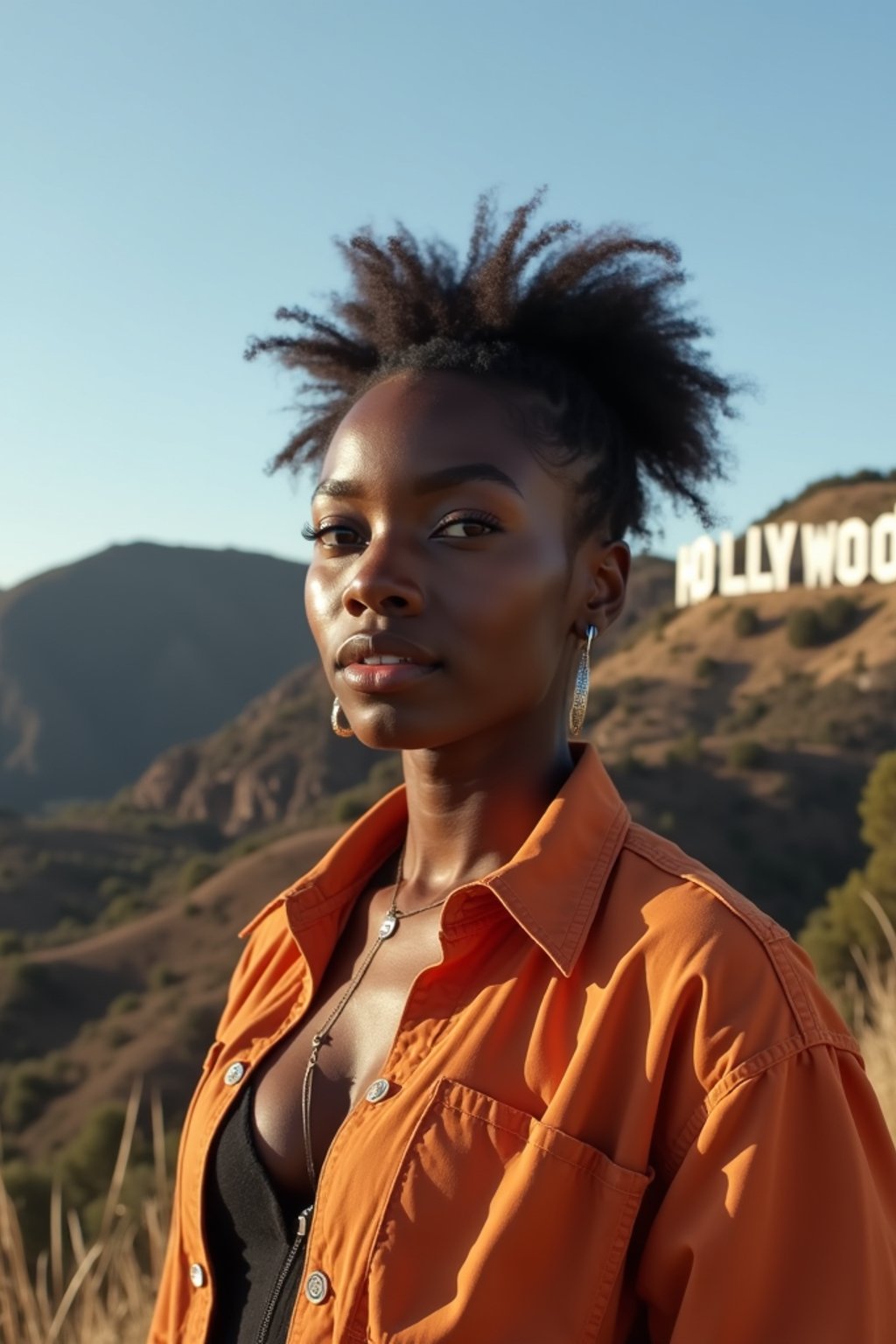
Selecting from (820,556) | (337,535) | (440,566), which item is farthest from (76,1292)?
(820,556)

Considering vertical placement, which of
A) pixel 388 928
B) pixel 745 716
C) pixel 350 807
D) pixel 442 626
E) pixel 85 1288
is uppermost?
pixel 442 626

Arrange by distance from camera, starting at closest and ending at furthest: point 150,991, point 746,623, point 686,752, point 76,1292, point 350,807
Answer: point 76,1292 → point 150,991 → point 686,752 → point 350,807 → point 746,623

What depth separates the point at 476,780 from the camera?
216 cm

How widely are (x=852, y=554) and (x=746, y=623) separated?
4132 millimetres

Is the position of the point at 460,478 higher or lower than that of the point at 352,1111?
higher

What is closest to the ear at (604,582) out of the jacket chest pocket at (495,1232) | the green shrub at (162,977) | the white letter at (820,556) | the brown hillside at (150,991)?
the jacket chest pocket at (495,1232)

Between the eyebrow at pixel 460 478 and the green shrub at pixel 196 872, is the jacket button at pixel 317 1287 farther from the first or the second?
the green shrub at pixel 196 872

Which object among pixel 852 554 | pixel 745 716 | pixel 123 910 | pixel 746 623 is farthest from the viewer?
pixel 746 623

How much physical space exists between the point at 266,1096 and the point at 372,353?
1.25 meters

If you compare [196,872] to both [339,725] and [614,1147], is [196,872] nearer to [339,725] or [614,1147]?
[339,725]

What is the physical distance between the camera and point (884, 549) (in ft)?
147

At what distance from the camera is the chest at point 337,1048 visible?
1.98 metres

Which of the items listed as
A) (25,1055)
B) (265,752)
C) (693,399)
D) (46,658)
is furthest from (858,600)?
(46,658)

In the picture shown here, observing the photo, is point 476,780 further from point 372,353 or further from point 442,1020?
point 372,353
